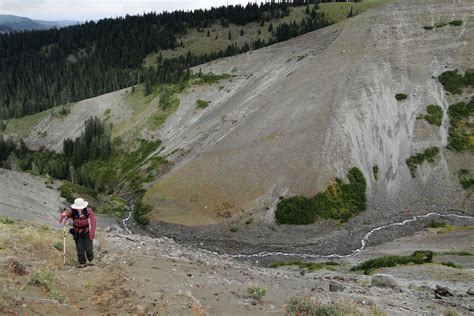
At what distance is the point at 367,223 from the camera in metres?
55.4

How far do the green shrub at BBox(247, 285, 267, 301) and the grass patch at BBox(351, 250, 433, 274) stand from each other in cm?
2137

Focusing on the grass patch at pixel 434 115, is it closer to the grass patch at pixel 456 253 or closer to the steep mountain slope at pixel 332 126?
the steep mountain slope at pixel 332 126

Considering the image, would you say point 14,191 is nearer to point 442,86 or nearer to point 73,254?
point 73,254

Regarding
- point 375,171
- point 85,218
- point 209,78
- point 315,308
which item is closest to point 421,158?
point 375,171

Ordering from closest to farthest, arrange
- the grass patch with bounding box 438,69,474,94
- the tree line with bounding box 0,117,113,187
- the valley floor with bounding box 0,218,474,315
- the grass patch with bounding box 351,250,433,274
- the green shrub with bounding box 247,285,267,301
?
the valley floor with bounding box 0,218,474,315
the green shrub with bounding box 247,285,267,301
the grass patch with bounding box 351,250,433,274
the grass patch with bounding box 438,69,474,94
the tree line with bounding box 0,117,113,187

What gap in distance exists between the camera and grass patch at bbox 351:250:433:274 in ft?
122

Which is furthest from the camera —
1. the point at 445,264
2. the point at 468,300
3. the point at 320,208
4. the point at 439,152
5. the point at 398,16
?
the point at 398,16

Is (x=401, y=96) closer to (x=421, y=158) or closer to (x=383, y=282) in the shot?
(x=421, y=158)

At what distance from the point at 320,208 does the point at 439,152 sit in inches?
932

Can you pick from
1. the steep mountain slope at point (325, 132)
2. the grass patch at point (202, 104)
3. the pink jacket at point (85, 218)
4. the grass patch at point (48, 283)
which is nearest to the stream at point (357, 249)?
the steep mountain slope at point (325, 132)

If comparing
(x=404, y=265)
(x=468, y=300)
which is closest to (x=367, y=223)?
(x=404, y=265)

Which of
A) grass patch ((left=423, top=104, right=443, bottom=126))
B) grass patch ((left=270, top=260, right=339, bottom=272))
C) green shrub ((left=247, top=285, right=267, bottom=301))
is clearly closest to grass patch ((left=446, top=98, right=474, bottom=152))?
grass patch ((left=423, top=104, right=443, bottom=126))

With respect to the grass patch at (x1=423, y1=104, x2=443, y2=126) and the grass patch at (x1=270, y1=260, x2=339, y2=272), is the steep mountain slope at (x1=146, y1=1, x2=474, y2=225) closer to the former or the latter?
the grass patch at (x1=423, y1=104, x2=443, y2=126)

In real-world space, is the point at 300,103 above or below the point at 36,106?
above
